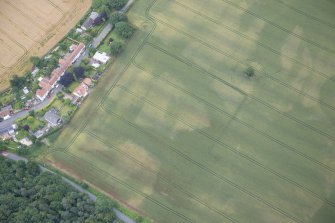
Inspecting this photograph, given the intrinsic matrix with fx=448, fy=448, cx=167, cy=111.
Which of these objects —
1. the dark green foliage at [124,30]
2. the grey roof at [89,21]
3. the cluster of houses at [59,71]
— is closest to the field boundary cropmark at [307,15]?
the dark green foliage at [124,30]

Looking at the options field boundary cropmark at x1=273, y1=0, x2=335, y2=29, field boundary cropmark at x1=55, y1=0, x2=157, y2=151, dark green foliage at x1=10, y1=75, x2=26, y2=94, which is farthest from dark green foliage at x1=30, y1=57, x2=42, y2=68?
field boundary cropmark at x1=273, y1=0, x2=335, y2=29

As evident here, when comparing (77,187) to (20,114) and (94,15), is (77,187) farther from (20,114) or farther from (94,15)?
(94,15)

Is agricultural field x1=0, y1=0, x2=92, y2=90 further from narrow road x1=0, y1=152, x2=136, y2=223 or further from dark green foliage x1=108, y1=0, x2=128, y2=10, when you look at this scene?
narrow road x1=0, y1=152, x2=136, y2=223

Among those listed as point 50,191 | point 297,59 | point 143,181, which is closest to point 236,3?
point 297,59

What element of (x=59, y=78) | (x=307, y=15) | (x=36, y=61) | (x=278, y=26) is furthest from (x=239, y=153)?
(x=36, y=61)

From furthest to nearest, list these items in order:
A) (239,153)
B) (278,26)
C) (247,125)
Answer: (278,26)
(247,125)
(239,153)

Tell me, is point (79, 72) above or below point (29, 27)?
below
